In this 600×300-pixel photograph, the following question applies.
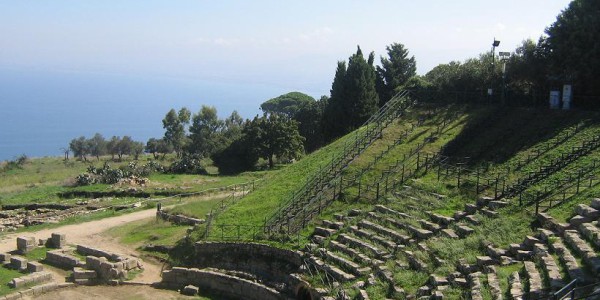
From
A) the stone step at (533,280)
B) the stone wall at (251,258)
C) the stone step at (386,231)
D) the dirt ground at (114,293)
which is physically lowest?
the dirt ground at (114,293)

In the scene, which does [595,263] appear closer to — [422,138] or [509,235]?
[509,235]

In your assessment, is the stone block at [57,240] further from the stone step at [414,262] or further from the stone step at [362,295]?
the stone step at [414,262]

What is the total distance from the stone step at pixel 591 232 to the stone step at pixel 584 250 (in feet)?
0.71

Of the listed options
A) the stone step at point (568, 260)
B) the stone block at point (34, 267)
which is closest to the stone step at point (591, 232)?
the stone step at point (568, 260)

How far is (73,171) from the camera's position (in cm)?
6612

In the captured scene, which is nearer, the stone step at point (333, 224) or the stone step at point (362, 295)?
the stone step at point (362, 295)

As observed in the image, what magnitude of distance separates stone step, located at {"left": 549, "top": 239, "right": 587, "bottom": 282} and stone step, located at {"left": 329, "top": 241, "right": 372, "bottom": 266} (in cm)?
716

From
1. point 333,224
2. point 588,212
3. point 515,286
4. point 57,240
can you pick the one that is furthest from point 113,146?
point 515,286

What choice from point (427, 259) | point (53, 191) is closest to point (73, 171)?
point (53, 191)

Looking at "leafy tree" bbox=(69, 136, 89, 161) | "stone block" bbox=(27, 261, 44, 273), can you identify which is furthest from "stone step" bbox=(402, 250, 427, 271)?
"leafy tree" bbox=(69, 136, 89, 161)

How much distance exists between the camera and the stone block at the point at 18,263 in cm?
2977

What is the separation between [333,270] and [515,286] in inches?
324

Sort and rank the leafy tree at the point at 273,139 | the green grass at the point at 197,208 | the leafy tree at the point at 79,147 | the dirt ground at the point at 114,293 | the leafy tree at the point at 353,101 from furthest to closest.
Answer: the leafy tree at the point at 79,147, the leafy tree at the point at 273,139, the leafy tree at the point at 353,101, the green grass at the point at 197,208, the dirt ground at the point at 114,293

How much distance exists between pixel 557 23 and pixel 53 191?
41.2 m
